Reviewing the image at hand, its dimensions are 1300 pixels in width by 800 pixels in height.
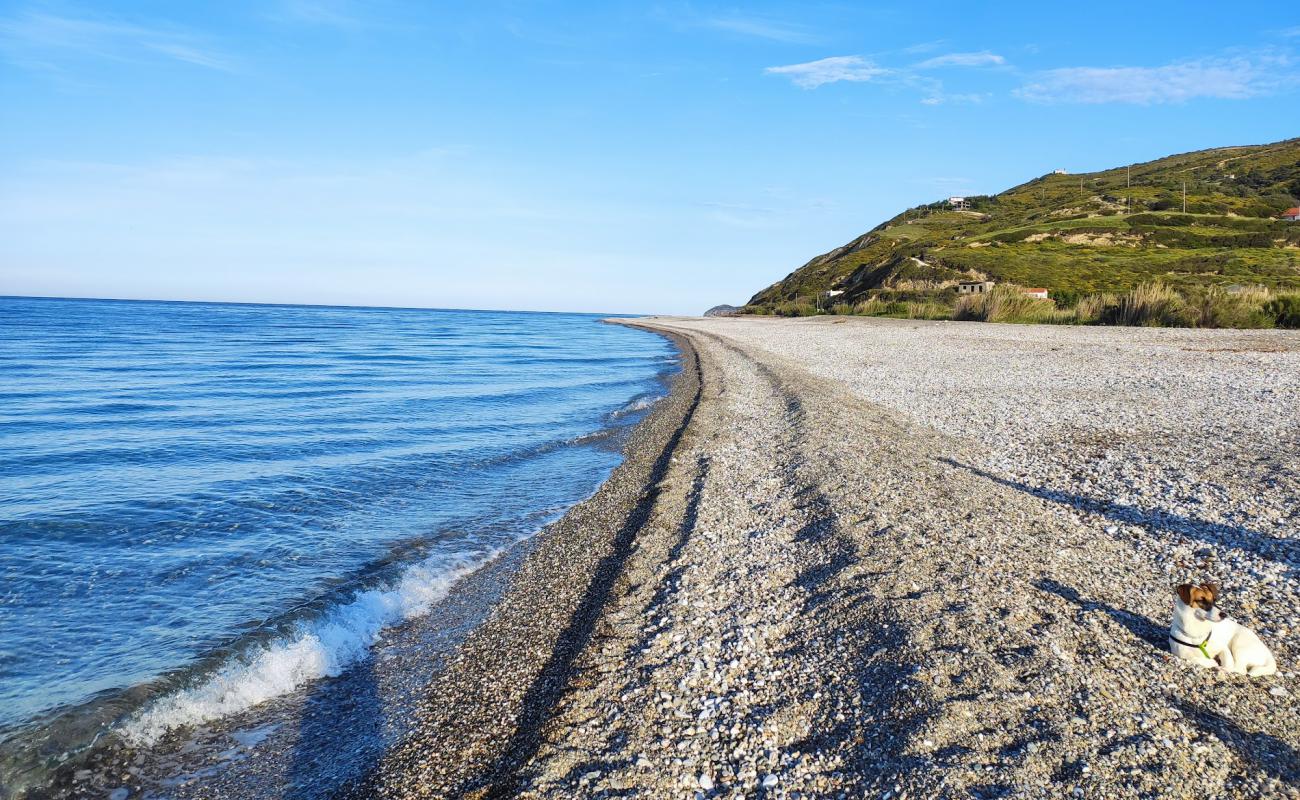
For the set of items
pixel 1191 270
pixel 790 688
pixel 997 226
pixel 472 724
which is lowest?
pixel 472 724

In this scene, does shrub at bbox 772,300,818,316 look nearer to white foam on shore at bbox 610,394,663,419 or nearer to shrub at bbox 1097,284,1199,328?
shrub at bbox 1097,284,1199,328

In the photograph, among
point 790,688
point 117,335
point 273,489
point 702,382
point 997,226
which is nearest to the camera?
point 790,688

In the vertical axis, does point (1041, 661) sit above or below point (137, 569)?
above

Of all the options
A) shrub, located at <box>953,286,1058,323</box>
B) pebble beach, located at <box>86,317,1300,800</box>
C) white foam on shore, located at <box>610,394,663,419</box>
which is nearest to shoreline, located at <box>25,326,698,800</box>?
pebble beach, located at <box>86,317,1300,800</box>

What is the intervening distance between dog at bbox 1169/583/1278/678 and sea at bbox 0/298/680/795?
5.51m

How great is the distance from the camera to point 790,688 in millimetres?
4059

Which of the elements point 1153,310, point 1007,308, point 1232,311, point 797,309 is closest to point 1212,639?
point 1232,311

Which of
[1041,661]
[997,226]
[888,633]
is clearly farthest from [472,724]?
[997,226]

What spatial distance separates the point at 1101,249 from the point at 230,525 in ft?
212

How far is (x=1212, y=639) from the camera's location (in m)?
3.87

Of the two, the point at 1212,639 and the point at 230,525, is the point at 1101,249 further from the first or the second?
the point at 230,525

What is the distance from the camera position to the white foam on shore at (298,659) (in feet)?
15.2

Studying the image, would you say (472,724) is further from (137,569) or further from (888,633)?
(137,569)

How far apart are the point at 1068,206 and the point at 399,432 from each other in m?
83.9
